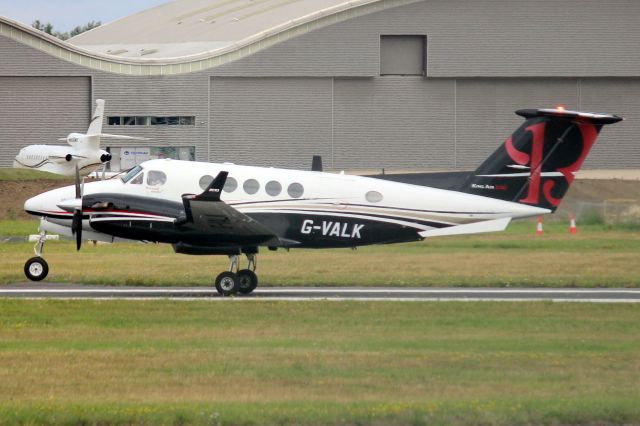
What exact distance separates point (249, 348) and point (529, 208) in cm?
982

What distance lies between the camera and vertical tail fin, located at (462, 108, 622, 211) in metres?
25.0

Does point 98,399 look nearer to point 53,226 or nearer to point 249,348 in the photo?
point 249,348

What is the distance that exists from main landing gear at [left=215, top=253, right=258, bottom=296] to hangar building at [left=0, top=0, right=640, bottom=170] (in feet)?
182

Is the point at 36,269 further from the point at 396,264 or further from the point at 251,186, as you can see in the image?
the point at 396,264

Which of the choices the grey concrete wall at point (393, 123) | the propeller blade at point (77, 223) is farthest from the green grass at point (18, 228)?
the grey concrete wall at point (393, 123)

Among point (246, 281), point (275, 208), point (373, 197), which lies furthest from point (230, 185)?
point (373, 197)

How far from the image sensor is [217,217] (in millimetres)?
23844

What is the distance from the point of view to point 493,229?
82.8ft

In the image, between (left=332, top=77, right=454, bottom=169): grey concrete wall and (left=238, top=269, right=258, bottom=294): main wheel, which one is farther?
(left=332, top=77, right=454, bottom=169): grey concrete wall

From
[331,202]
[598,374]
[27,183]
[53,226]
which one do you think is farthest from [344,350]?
[27,183]

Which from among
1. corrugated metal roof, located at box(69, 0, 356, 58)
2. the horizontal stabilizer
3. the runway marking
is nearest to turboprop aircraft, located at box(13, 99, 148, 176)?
corrugated metal roof, located at box(69, 0, 356, 58)

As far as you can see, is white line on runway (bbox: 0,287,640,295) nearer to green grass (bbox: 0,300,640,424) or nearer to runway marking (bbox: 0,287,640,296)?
runway marking (bbox: 0,287,640,296)

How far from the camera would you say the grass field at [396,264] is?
28.0 meters

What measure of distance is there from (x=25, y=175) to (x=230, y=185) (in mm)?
47440
